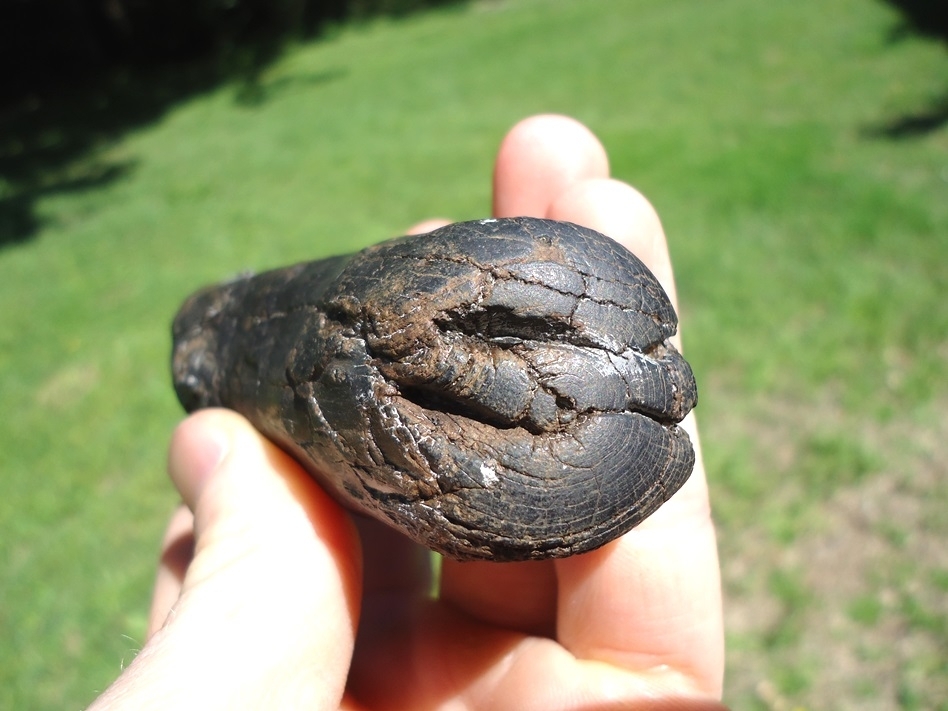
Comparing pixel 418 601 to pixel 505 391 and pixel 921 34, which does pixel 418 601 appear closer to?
pixel 505 391

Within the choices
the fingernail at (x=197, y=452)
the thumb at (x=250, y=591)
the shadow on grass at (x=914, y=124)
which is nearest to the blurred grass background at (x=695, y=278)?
the shadow on grass at (x=914, y=124)

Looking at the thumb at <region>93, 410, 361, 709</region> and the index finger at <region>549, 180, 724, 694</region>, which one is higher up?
the thumb at <region>93, 410, 361, 709</region>

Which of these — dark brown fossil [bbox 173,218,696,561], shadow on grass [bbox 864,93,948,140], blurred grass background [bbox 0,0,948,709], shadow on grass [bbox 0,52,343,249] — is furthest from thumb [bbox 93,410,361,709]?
shadow on grass [bbox 0,52,343,249]

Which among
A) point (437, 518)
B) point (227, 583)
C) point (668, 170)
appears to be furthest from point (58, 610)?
point (668, 170)

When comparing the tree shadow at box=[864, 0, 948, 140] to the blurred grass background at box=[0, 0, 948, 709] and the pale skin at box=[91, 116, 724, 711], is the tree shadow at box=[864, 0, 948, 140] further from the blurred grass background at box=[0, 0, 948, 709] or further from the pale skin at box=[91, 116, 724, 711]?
the pale skin at box=[91, 116, 724, 711]

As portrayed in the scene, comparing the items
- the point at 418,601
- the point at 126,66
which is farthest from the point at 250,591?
the point at 126,66
